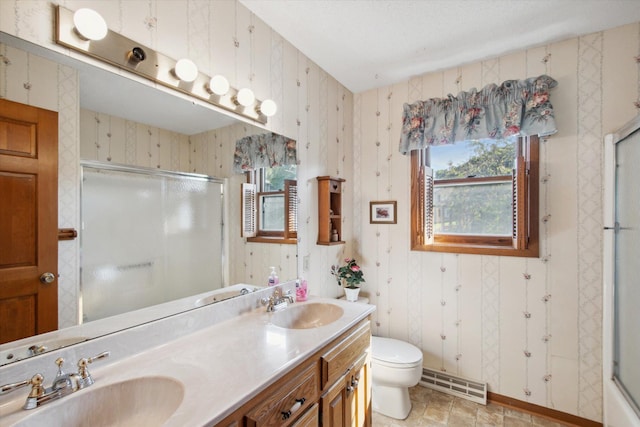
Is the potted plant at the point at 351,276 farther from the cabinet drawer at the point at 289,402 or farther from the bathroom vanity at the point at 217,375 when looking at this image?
the cabinet drawer at the point at 289,402

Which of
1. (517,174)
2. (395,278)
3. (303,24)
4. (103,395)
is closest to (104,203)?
(103,395)

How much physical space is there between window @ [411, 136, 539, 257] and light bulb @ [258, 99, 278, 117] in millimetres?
1250

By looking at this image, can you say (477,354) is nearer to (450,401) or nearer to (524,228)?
(450,401)

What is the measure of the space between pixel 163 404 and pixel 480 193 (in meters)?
2.30

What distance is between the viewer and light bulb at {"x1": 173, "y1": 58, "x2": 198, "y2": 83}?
1.21 meters

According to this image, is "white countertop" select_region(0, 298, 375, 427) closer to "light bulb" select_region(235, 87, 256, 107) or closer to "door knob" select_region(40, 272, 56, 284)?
"door knob" select_region(40, 272, 56, 284)

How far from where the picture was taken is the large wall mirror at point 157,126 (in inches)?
35.0

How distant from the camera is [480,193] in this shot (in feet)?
7.22

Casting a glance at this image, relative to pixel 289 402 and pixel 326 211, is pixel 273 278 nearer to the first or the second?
pixel 326 211

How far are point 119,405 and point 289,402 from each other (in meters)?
0.52

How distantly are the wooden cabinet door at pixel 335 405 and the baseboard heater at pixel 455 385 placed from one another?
1198 mm

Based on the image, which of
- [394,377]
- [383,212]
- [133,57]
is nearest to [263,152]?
[133,57]

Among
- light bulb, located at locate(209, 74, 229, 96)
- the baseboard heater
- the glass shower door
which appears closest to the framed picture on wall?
the baseboard heater

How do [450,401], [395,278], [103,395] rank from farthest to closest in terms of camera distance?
[395,278]
[450,401]
[103,395]
